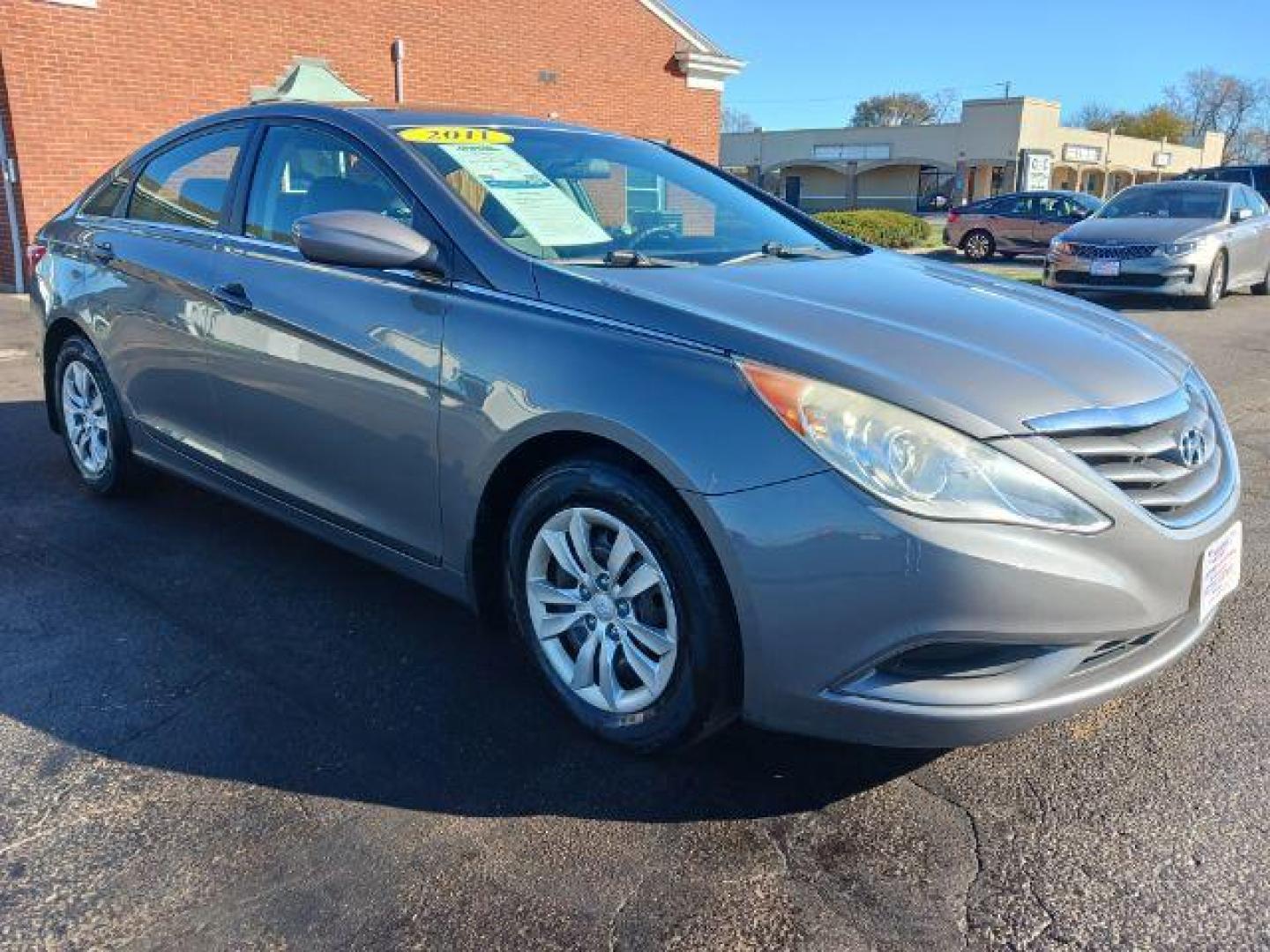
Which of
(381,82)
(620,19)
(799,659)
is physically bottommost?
(799,659)

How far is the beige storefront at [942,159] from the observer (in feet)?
173

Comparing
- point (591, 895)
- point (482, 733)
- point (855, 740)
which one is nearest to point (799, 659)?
point (855, 740)

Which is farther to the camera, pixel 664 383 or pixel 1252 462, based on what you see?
pixel 1252 462

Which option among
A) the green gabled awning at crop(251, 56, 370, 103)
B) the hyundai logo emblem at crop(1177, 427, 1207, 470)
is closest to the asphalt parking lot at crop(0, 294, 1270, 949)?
the hyundai logo emblem at crop(1177, 427, 1207, 470)

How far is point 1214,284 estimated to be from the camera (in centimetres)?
1187

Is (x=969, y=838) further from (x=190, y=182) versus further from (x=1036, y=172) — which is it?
(x=1036, y=172)

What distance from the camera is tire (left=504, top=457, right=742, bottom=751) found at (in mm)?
→ 2393

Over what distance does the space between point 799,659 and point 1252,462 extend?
4371mm

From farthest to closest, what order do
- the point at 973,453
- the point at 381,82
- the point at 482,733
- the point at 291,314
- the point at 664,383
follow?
the point at 381,82 → the point at 291,314 → the point at 482,733 → the point at 664,383 → the point at 973,453

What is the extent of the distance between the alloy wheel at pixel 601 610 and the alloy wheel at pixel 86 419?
2.69 meters

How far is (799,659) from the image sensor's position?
2260 mm

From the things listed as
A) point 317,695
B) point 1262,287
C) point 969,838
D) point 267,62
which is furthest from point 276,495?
point 1262,287

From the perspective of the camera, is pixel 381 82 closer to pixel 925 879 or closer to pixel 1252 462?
pixel 1252 462

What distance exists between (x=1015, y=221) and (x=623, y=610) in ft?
65.1
